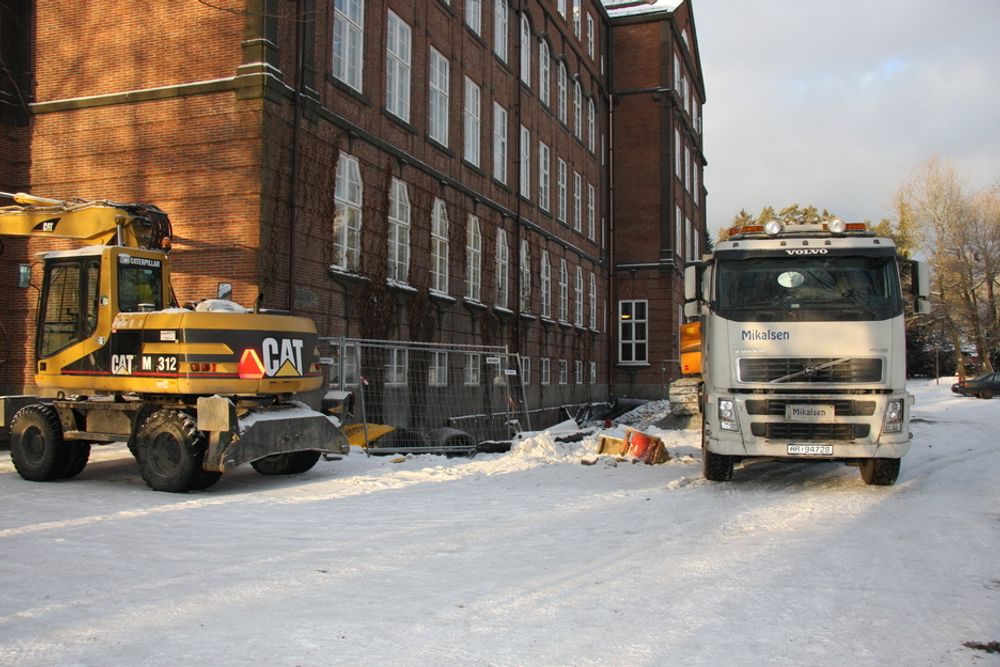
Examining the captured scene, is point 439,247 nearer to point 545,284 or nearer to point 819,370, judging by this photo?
point 545,284

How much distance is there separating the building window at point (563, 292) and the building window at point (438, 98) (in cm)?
1194

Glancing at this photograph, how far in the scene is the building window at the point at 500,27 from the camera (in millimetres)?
27641

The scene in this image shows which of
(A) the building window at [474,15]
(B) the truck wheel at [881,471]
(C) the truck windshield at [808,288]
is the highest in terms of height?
(A) the building window at [474,15]

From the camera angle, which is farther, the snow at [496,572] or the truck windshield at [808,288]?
the truck windshield at [808,288]

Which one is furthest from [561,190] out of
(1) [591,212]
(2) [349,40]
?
(2) [349,40]

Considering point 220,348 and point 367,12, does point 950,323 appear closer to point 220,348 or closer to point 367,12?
point 367,12

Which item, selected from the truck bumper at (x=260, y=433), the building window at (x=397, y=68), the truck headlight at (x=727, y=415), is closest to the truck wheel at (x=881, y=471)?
the truck headlight at (x=727, y=415)

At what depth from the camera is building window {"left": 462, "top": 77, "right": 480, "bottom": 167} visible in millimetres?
25016

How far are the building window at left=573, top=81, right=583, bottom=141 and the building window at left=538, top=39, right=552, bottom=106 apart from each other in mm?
3812

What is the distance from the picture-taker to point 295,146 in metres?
16.3

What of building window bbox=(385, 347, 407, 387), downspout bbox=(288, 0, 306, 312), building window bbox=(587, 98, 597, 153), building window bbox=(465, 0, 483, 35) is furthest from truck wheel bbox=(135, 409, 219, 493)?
building window bbox=(587, 98, 597, 153)

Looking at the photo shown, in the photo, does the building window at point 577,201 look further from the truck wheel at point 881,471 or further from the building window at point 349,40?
the truck wheel at point 881,471

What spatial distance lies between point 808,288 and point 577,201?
27028 millimetres

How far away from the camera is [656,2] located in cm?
4419
